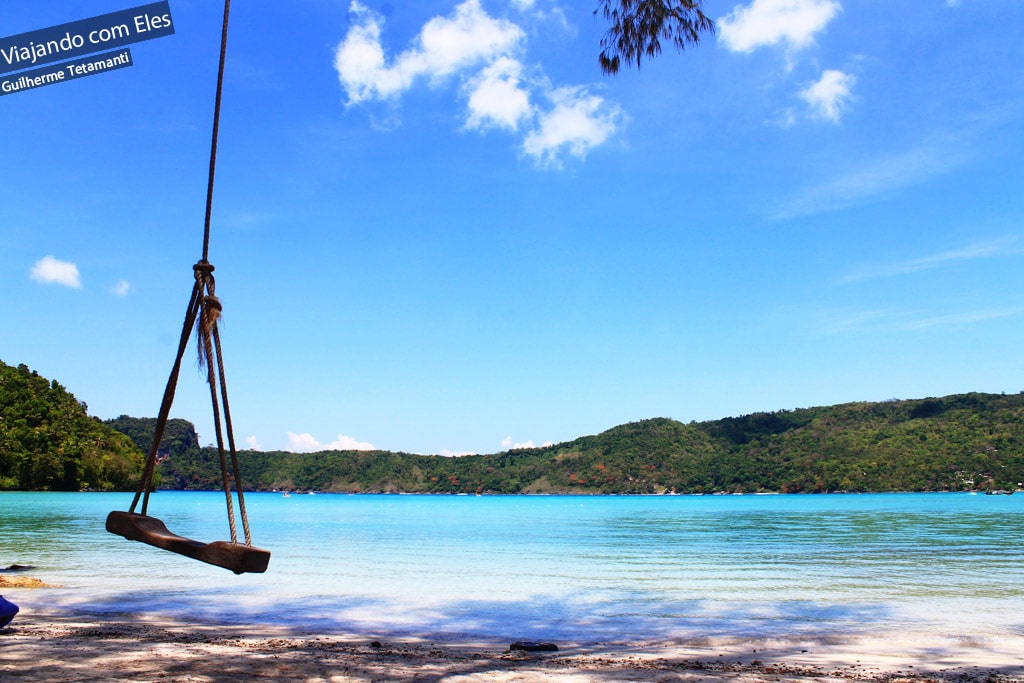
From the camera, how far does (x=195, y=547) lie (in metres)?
5.52

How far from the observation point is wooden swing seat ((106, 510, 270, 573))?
519 cm

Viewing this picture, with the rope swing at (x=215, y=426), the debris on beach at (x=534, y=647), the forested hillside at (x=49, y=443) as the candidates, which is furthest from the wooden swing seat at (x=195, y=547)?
the forested hillside at (x=49, y=443)

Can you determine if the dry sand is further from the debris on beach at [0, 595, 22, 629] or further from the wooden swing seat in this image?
the wooden swing seat

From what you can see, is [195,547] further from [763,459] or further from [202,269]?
[763,459]

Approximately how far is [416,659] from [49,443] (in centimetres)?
10714

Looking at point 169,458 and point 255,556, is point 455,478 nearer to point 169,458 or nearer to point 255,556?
point 169,458

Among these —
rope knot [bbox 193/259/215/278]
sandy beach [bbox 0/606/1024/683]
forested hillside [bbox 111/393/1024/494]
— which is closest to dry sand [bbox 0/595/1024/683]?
sandy beach [bbox 0/606/1024/683]

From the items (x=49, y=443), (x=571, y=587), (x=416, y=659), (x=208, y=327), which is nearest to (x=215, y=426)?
(x=208, y=327)

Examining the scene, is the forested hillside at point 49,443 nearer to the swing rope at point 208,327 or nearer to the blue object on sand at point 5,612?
the blue object on sand at point 5,612

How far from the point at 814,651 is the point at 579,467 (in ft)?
538

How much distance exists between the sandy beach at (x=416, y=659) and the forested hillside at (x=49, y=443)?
99203 mm

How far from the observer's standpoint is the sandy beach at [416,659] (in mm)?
7246

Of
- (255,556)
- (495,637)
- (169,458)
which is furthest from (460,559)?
(169,458)

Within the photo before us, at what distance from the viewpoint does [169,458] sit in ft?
641
